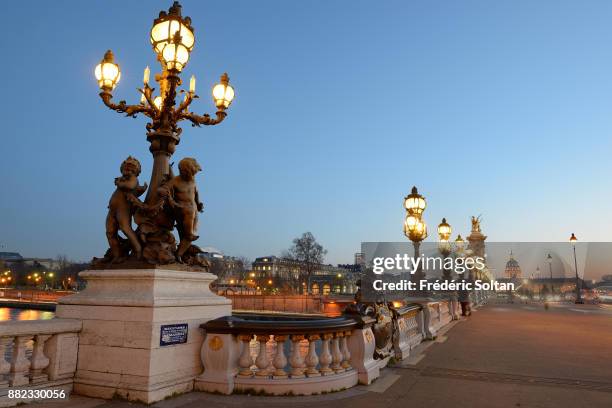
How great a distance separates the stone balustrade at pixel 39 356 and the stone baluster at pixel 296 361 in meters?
3.04

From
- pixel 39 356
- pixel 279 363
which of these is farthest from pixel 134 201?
pixel 279 363

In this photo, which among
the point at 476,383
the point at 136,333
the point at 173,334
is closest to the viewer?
the point at 136,333

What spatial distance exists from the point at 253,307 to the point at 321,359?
60.9 meters

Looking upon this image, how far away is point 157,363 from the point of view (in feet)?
18.9

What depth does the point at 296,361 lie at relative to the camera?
6.28 metres

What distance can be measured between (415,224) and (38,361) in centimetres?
1213

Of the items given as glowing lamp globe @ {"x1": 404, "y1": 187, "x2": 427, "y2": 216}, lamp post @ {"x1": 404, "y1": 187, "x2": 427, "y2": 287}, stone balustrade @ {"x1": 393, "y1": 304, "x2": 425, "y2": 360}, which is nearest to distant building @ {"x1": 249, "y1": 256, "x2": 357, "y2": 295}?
lamp post @ {"x1": 404, "y1": 187, "x2": 427, "y2": 287}

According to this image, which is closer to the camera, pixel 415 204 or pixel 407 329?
pixel 407 329

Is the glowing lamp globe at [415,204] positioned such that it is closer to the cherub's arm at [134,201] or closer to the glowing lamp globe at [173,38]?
the glowing lamp globe at [173,38]

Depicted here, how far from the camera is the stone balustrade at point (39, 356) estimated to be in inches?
206

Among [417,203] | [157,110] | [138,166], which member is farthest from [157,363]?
[417,203]

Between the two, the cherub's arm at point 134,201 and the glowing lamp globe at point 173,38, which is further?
the glowing lamp globe at point 173,38

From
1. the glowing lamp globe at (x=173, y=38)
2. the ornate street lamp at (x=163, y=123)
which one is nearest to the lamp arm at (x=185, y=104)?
the ornate street lamp at (x=163, y=123)

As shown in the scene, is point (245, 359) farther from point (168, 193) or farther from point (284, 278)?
point (284, 278)
